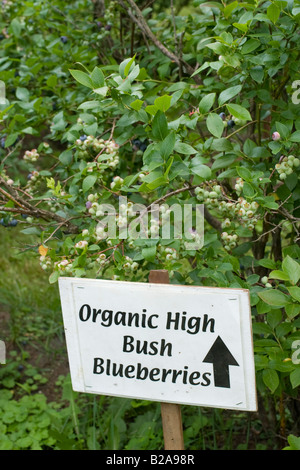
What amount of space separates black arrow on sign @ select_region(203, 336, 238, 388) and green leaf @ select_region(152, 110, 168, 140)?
1.53ft

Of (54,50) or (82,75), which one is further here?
(54,50)

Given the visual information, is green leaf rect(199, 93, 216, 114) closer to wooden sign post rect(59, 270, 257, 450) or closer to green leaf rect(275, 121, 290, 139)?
green leaf rect(275, 121, 290, 139)

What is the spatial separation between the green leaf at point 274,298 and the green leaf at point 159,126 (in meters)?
0.41

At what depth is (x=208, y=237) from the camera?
1411 millimetres

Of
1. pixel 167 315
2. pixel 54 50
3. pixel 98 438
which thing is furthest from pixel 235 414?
pixel 54 50

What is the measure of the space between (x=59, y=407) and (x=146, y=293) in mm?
1601

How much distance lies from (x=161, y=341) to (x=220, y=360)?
13cm

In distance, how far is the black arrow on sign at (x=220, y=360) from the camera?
113 centimetres

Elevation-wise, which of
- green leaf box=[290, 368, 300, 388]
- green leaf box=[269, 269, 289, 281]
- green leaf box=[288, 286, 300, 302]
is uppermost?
green leaf box=[288, 286, 300, 302]

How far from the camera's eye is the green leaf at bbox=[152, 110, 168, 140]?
4.06 feet

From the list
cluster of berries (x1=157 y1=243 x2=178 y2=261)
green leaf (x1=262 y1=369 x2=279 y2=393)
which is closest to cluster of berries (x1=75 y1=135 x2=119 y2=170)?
cluster of berries (x1=157 y1=243 x2=178 y2=261)

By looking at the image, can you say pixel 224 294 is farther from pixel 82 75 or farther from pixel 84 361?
pixel 82 75

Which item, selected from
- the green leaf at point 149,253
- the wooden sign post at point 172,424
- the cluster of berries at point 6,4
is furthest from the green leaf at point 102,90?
the cluster of berries at point 6,4

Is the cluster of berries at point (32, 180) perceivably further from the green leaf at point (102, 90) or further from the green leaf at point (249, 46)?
the green leaf at point (249, 46)
